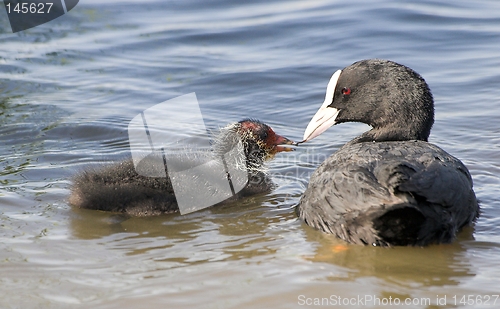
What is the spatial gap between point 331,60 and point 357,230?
4.65 meters

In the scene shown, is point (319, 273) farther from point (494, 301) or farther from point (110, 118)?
point (110, 118)

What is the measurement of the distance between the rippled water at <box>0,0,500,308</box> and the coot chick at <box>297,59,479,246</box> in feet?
0.43

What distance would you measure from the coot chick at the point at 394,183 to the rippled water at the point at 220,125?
130mm

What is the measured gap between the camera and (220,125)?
6590 millimetres

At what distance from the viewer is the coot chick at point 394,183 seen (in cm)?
385

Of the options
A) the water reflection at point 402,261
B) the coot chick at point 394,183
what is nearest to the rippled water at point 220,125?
the water reflection at point 402,261

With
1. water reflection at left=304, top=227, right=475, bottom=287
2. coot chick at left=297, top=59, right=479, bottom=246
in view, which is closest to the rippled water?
water reflection at left=304, top=227, right=475, bottom=287

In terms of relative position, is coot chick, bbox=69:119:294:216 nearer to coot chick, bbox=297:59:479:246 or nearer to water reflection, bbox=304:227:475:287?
coot chick, bbox=297:59:479:246

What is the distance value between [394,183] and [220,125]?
119 inches

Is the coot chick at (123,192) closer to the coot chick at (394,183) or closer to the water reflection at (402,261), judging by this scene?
the coot chick at (394,183)

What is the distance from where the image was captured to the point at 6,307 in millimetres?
3459

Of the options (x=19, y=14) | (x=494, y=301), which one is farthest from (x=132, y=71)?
(x=494, y=301)

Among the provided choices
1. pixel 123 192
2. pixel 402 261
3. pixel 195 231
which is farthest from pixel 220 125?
pixel 402 261

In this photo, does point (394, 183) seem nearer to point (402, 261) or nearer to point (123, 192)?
point (402, 261)
